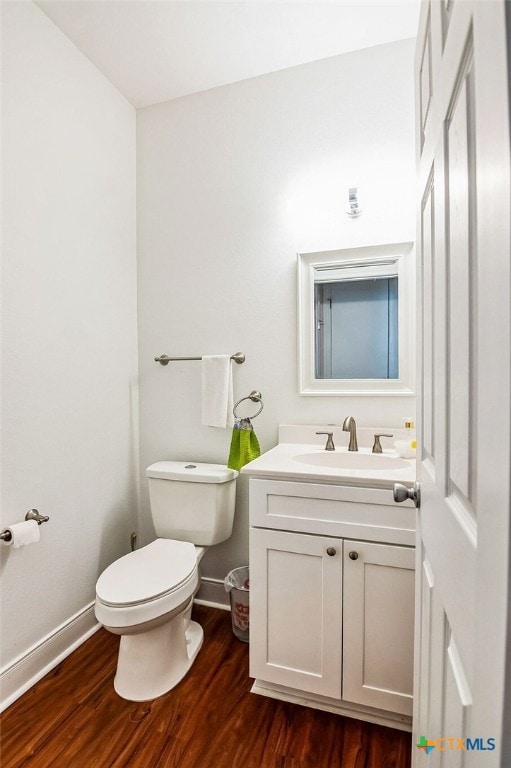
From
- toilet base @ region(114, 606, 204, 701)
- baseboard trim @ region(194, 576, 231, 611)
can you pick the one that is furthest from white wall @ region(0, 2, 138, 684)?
baseboard trim @ region(194, 576, 231, 611)

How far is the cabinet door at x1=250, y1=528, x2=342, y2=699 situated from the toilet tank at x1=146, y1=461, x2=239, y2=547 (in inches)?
16.3

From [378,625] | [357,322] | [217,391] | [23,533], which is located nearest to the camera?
[378,625]

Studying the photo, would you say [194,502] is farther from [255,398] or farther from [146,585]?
[255,398]

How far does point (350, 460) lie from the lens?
162 cm

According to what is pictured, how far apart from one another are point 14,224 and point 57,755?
5.87 ft

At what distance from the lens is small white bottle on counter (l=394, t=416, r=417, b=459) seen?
1.53m

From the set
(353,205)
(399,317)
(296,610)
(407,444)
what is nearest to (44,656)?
(296,610)

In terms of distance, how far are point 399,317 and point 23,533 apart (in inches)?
67.2

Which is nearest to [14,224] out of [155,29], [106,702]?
[155,29]

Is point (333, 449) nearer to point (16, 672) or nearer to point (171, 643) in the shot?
point (171, 643)

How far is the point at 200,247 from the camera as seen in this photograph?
6.55 feet

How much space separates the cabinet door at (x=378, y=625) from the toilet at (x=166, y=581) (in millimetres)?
622

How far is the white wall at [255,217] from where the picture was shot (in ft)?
5.56

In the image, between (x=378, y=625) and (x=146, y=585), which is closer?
(x=378, y=625)
